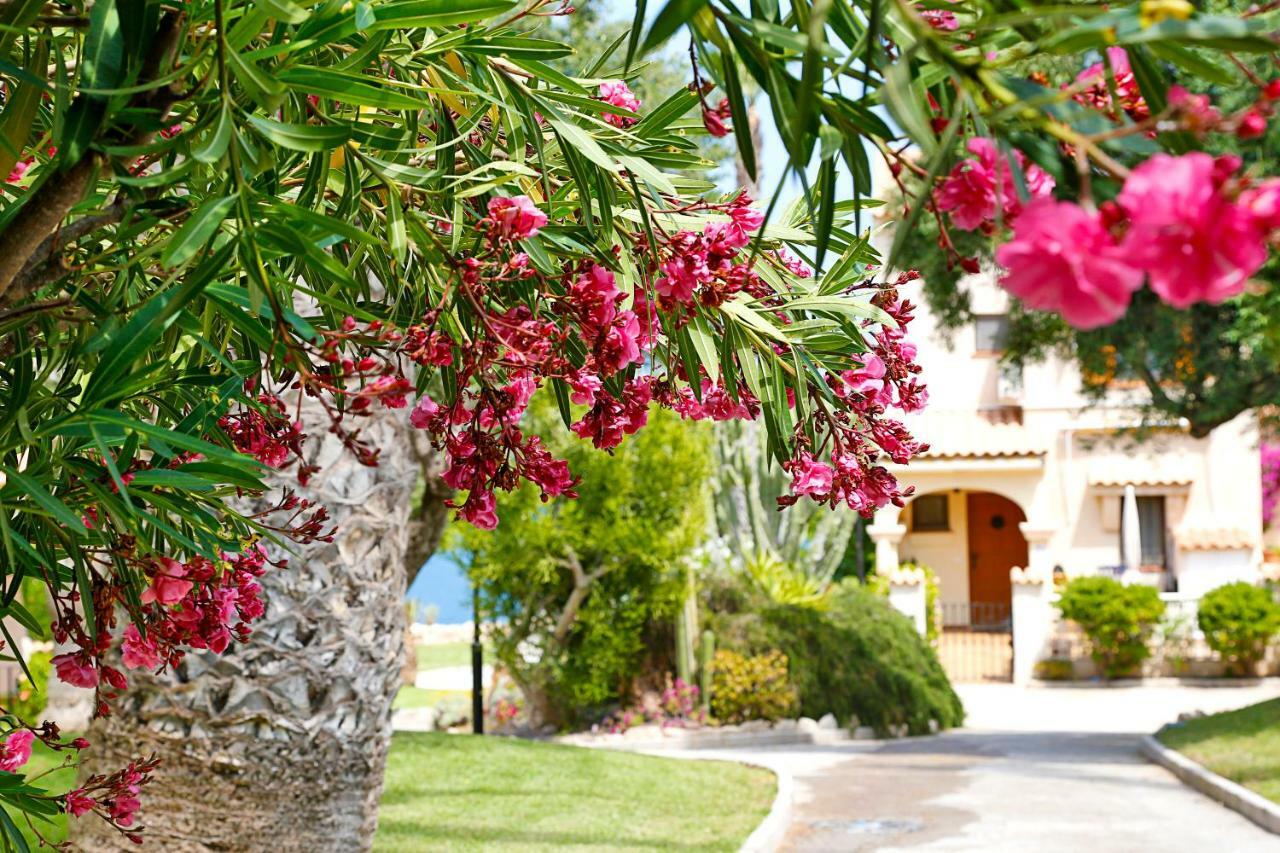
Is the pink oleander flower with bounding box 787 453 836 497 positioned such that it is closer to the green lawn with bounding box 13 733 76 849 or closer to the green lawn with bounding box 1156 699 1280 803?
the green lawn with bounding box 13 733 76 849

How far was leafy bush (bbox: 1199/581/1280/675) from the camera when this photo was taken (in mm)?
23453

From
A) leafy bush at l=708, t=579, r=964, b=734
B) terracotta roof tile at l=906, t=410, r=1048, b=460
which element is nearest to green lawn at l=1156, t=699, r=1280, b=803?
leafy bush at l=708, t=579, r=964, b=734

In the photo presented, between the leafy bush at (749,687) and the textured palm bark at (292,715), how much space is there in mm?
11350

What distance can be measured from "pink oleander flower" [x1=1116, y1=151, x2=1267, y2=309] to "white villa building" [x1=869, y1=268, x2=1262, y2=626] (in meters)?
26.1

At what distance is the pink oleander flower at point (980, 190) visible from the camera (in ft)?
4.55

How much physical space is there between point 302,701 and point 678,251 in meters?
3.76

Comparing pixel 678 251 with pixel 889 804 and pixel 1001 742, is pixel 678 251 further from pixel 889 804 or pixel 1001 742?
pixel 1001 742

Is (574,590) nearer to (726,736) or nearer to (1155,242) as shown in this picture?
(726,736)

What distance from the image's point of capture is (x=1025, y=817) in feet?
34.7

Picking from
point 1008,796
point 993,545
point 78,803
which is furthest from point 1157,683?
point 78,803

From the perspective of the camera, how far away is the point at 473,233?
213cm

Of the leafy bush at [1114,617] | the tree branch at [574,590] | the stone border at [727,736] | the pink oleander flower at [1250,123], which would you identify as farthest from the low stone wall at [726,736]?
the pink oleander flower at [1250,123]

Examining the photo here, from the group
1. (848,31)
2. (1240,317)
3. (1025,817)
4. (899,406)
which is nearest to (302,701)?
(899,406)

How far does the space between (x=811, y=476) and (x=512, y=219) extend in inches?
32.9
